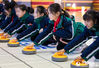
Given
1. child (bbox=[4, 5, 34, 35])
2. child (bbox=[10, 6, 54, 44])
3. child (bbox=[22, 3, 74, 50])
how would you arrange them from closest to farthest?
child (bbox=[22, 3, 74, 50]) → child (bbox=[10, 6, 54, 44]) → child (bbox=[4, 5, 34, 35])

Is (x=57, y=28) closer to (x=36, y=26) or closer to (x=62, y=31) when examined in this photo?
(x=62, y=31)

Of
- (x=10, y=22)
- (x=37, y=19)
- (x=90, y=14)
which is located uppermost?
(x=90, y=14)

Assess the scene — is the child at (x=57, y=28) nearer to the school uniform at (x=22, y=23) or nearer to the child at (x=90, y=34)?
the child at (x=90, y=34)

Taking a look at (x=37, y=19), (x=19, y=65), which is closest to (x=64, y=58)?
(x=19, y=65)

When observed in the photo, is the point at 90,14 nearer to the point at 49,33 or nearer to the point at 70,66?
the point at 70,66

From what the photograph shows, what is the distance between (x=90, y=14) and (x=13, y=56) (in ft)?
4.20

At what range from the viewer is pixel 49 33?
3781 mm

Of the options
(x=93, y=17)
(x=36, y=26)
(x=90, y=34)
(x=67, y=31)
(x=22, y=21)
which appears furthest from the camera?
(x=22, y=21)

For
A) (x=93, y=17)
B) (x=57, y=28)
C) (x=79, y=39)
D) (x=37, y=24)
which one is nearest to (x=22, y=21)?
(x=37, y=24)

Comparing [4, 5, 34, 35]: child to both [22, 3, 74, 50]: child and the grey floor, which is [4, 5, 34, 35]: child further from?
[22, 3, 74, 50]: child

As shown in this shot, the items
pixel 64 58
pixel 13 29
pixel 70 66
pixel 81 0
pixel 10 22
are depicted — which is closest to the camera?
pixel 70 66

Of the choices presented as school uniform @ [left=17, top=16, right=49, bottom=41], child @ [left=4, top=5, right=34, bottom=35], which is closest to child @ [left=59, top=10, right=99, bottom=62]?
school uniform @ [left=17, top=16, right=49, bottom=41]

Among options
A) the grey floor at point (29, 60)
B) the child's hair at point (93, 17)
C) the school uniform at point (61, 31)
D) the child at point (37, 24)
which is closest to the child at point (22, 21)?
the child at point (37, 24)

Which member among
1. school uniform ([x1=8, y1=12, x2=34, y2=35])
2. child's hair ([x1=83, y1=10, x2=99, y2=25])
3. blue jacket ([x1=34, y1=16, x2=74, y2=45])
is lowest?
school uniform ([x1=8, y1=12, x2=34, y2=35])
